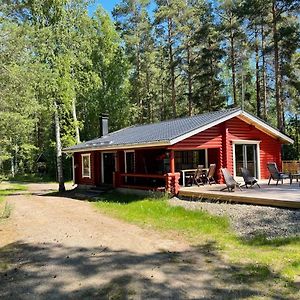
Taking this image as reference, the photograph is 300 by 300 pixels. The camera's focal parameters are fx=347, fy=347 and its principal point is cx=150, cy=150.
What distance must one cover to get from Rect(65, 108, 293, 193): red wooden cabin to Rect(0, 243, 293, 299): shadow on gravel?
22.1 feet

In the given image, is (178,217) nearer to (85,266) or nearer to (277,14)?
(85,266)

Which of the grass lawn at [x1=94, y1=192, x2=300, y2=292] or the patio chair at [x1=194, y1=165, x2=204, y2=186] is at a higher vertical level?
the patio chair at [x1=194, y1=165, x2=204, y2=186]

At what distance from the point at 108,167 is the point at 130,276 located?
13.1m

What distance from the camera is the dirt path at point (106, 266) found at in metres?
4.76

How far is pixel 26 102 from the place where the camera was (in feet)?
41.4

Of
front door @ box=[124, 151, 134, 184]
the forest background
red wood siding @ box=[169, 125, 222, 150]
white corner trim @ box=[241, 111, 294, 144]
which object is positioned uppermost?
the forest background

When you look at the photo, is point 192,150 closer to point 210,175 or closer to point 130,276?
point 210,175

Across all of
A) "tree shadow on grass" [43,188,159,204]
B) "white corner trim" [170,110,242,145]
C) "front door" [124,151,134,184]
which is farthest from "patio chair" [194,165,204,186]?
"front door" [124,151,134,184]

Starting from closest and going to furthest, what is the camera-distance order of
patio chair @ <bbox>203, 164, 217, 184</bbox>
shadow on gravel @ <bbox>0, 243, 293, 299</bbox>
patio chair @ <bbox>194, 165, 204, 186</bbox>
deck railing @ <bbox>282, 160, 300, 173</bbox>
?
shadow on gravel @ <bbox>0, 243, 293, 299</bbox>
patio chair @ <bbox>194, 165, 204, 186</bbox>
patio chair @ <bbox>203, 164, 217, 184</bbox>
deck railing @ <bbox>282, 160, 300, 173</bbox>

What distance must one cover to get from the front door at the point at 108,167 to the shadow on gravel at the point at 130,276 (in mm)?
11184

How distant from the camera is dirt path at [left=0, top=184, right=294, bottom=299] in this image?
4758 millimetres

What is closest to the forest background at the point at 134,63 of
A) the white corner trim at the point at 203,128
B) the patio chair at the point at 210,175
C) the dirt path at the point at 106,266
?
the white corner trim at the point at 203,128

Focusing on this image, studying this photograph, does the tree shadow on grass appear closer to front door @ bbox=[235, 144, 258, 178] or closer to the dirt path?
the dirt path

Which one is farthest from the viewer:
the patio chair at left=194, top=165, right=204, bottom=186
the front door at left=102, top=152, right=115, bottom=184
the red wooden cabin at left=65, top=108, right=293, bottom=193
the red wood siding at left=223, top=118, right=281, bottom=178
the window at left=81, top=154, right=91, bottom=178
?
the window at left=81, top=154, right=91, bottom=178
